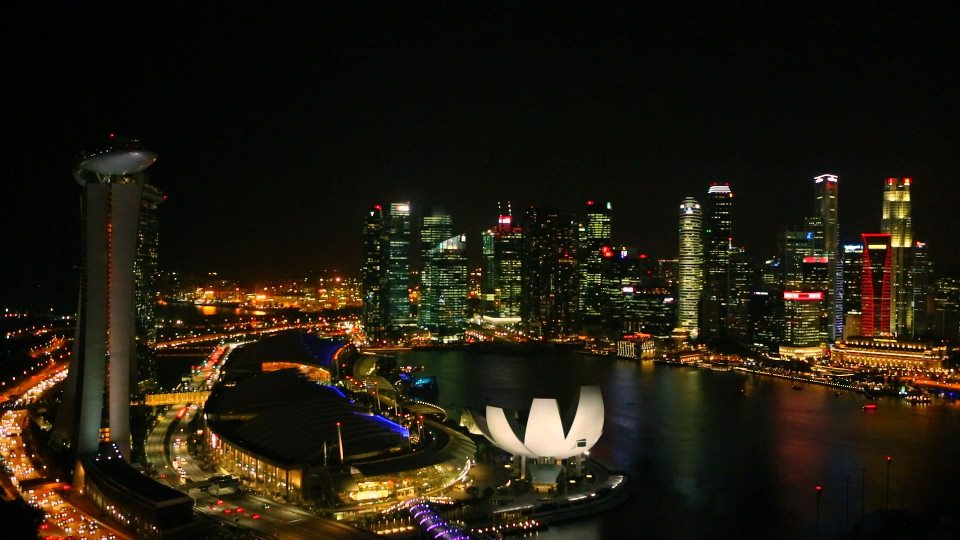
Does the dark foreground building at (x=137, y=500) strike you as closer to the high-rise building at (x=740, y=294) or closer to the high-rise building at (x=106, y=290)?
the high-rise building at (x=106, y=290)

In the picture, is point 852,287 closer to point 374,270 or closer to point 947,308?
point 947,308

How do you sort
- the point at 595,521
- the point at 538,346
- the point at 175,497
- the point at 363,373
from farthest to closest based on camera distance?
the point at 538,346, the point at 363,373, the point at 595,521, the point at 175,497

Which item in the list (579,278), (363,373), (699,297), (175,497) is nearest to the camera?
(175,497)

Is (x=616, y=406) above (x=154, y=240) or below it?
below

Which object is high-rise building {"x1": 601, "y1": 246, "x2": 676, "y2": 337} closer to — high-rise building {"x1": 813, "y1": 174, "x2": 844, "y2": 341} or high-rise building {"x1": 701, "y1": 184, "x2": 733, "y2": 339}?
high-rise building {"x1": 701, "y1": 184, "x2": 733, "y2": 339}

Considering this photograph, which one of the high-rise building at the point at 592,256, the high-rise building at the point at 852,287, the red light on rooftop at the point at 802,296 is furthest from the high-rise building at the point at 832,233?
the high-rise building at the point at 592,256

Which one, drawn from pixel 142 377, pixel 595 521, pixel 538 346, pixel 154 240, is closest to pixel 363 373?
pixel 142 377

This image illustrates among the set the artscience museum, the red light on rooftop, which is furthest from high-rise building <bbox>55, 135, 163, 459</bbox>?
the red light on rooftop

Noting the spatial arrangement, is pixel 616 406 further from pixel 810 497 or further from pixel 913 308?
pixel 913 308
